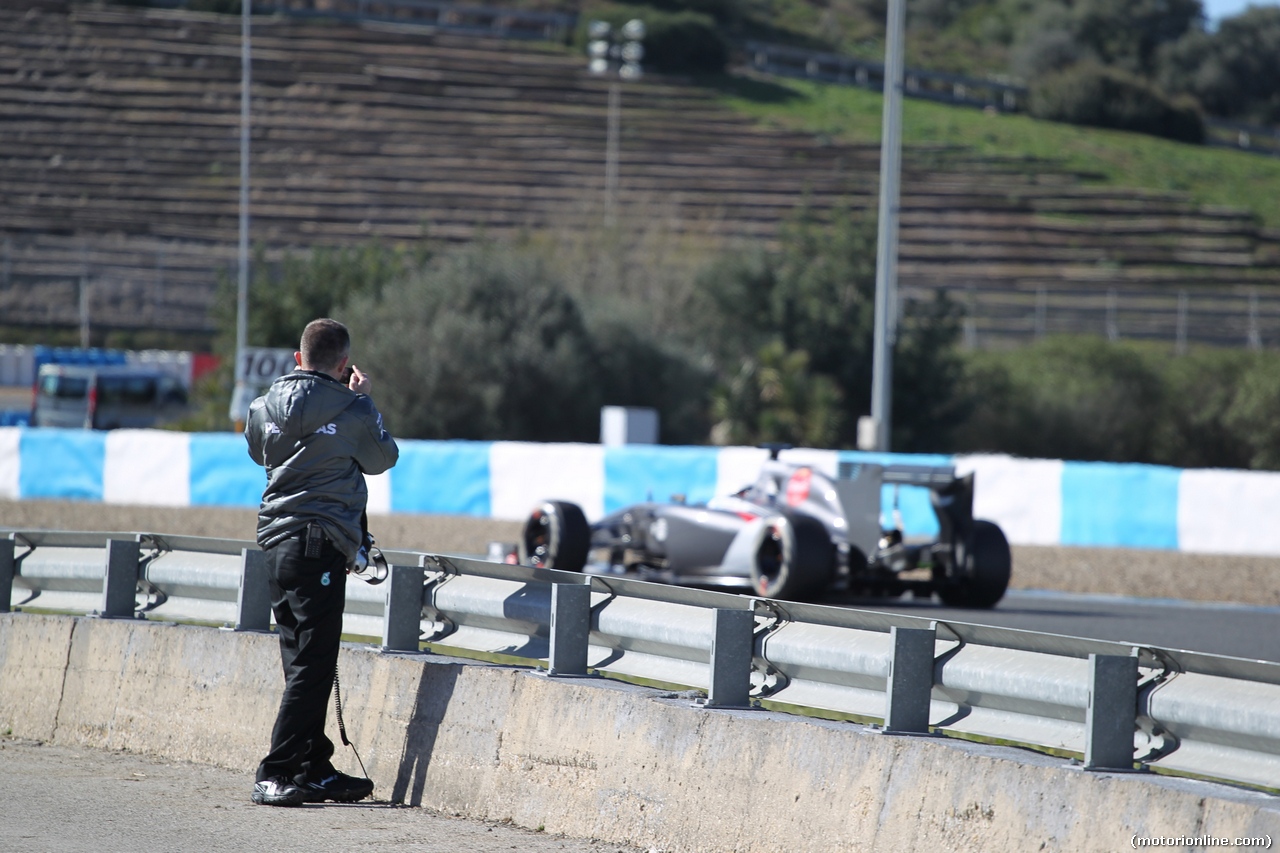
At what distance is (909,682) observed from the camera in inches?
199

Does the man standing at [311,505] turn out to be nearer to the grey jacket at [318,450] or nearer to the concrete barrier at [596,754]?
the grey jacket at [318,450]

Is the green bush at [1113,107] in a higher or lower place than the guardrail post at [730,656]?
higher

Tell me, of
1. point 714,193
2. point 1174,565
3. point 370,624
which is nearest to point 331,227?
point 714,193

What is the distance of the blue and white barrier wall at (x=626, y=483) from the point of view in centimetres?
1678

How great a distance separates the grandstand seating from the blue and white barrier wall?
91.3 ft

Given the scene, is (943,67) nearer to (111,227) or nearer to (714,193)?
(714,193)

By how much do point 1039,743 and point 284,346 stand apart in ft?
105

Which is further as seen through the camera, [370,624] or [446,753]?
[370,624]

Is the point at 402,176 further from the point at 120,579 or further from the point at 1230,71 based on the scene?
the point at 1230,71

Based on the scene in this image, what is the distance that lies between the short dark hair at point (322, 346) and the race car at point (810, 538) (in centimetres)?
641

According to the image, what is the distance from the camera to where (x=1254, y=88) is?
324 ft

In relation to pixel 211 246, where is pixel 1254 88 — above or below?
above

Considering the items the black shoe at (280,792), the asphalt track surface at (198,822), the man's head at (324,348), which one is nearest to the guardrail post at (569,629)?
the asphalt track surface at (198,822)

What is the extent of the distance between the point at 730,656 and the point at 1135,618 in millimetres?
8208
